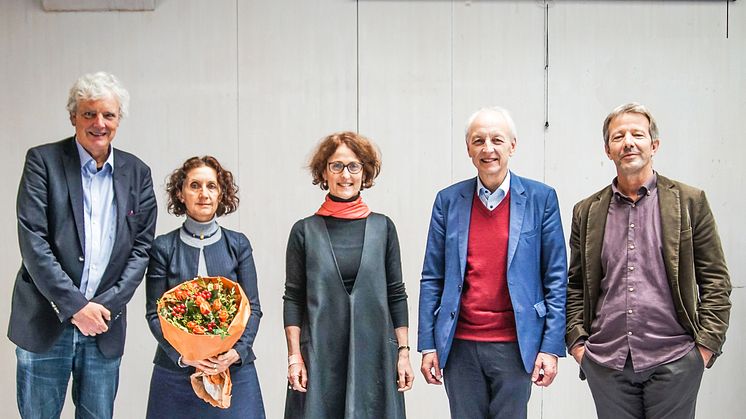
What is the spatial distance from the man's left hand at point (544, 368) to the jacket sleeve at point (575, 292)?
127 millimetres

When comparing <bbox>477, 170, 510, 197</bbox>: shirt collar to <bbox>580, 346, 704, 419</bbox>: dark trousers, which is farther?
<bbox>477, 170, 510, 197</bbox>: shirt collar

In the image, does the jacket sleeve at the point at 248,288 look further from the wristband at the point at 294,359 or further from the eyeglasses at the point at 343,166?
the eyeglasses at the point at 343,166

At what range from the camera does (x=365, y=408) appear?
317cm

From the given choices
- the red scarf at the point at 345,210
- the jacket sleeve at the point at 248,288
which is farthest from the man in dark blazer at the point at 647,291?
the jacket sleeve at the point at 248,288

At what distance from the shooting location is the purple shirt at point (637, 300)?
9.89 feet

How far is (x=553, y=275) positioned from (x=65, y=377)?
75.8 inches

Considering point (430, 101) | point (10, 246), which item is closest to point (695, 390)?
point (430, 101)

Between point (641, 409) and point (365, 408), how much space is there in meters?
1.03

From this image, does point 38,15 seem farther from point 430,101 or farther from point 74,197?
point 430,101

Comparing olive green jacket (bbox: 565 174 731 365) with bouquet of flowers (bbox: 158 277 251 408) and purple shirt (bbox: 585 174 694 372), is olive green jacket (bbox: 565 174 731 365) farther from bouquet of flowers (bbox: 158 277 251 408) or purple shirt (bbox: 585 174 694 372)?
bouquet of flowers (bbox: 158 277 251 408)

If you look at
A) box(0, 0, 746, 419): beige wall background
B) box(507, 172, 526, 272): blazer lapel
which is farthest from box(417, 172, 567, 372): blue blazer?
box(0, 0, 746, 419): beige wall background

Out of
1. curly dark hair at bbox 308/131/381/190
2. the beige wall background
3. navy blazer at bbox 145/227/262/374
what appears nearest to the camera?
navy blazer at bbox 145/227/262/374

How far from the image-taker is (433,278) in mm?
3240

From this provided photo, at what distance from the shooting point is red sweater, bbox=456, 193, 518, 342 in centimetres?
309
